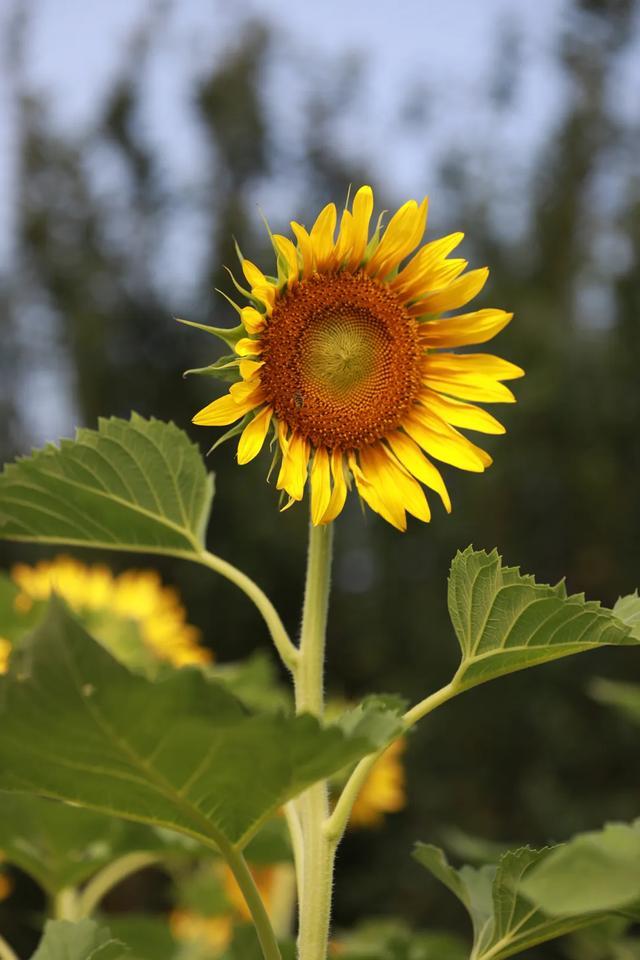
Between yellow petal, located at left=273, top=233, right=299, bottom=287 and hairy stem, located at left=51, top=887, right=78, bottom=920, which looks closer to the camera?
yellow petal, located at left=273, top=233, right=299, bottom=287

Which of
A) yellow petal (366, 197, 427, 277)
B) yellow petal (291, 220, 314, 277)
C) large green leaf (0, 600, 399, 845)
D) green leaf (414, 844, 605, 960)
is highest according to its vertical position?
yellow petal (366, 197, 427, 277)

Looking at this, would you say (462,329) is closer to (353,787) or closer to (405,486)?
(405,486)

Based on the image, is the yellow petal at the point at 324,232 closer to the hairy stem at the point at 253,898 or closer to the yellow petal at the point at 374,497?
the yellow petal at the point at 374,497

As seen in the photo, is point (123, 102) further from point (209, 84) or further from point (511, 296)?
point (511, 296)

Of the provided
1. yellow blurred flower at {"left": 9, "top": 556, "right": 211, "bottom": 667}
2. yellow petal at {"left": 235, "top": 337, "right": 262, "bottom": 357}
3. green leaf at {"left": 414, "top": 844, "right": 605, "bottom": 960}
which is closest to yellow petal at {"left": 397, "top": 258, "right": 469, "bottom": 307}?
yellow petal at {"left": 235, "top": 337, "right": 262, "bottom": 357}

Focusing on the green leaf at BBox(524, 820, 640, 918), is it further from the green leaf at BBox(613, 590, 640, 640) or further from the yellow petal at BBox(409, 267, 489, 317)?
the yellow petal at BBox(409, 267, 489, 317)

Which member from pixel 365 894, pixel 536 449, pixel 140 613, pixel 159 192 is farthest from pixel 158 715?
pixel 159 192

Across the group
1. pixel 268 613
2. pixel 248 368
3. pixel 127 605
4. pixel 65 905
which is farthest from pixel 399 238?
pixel 127 605

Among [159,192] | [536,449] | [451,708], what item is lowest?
[451,708]
